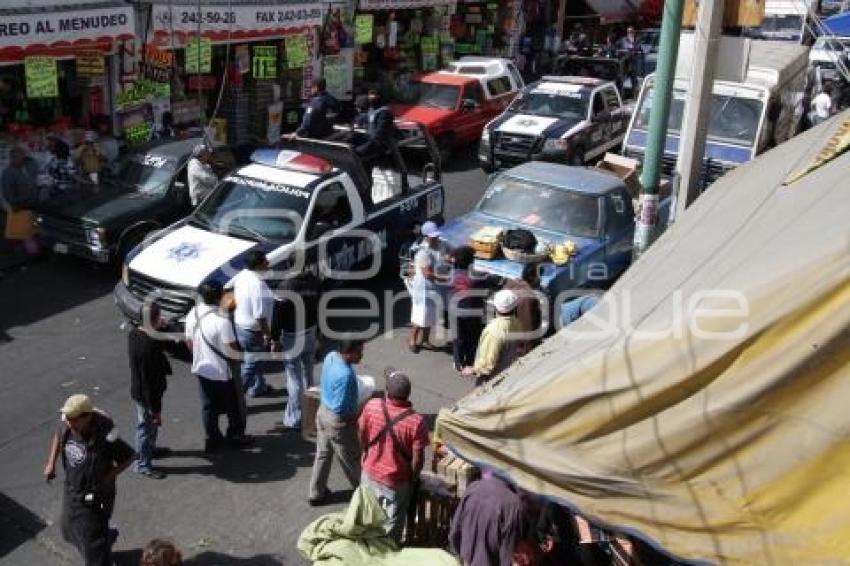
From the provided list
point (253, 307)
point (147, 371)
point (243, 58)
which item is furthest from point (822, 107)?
point (147, 371)

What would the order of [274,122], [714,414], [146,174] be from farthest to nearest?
1. [274,122]
2. [146,174]
3. [714,414]

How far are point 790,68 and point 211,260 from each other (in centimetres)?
1355

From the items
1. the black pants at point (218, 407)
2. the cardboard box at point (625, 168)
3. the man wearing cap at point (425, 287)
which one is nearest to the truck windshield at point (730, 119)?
the cardboard box at point (625, 168)

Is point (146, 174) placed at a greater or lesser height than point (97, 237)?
greater

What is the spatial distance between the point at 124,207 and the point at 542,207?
5768mm

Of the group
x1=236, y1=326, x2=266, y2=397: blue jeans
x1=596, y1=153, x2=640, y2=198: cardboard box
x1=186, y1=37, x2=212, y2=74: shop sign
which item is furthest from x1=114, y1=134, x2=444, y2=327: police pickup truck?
x1=186, y1=37, x2=212, y2=74: shop sign

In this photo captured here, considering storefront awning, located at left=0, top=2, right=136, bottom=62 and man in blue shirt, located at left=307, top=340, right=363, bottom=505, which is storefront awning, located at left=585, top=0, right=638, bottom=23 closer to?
storefront awning, located at left=0, top=2, right=136, bottom=62

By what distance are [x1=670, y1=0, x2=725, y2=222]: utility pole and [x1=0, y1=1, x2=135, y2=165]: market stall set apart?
9.61 meters

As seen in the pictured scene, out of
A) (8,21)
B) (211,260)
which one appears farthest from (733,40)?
(8,21)

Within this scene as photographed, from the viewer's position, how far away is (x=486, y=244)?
10289 mm

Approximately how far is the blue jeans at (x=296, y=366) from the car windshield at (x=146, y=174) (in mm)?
5185

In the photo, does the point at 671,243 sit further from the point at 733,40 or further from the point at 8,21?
the point at 8,21

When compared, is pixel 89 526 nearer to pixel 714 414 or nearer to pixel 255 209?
pixel 714 414

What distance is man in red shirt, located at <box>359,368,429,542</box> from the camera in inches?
243
